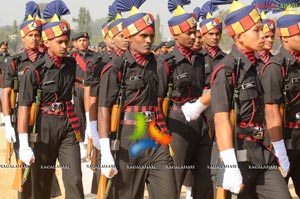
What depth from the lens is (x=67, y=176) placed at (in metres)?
8.91

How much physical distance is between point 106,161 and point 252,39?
2121 mm

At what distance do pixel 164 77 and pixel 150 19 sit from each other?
4.76 ft

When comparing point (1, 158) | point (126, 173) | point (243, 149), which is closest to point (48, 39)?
point (126, 173)

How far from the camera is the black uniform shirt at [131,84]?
7.86 metres

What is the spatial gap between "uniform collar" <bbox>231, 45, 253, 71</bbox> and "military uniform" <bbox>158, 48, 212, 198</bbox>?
8.77 ft

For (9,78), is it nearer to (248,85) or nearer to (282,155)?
(282,155)

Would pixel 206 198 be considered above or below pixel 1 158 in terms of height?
above

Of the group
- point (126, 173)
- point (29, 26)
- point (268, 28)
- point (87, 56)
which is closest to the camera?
point (126, 173)

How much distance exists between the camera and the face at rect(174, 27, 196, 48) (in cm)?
1002

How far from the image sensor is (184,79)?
9758 millimetres

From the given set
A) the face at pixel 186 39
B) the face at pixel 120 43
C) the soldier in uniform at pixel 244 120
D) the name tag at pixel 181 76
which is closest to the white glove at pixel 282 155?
the soldier in uniform at pixel 244 120

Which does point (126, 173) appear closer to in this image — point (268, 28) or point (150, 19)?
point (150, 19)

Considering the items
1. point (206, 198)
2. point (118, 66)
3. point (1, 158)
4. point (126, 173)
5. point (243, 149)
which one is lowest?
point (1, 158)

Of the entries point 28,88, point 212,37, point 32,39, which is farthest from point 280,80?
point 32,39
